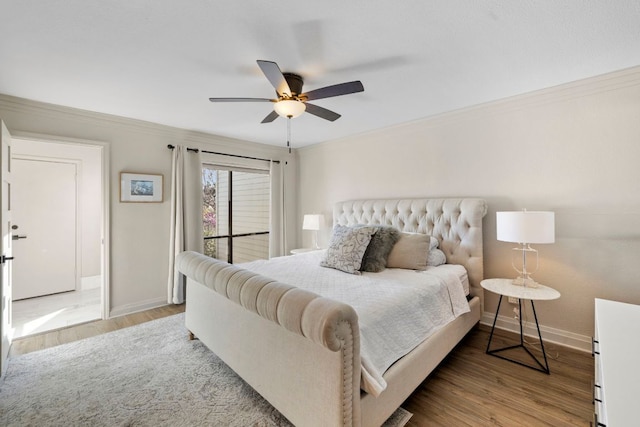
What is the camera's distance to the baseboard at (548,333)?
8.28 ft

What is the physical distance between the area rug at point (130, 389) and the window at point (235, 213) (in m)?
2.05

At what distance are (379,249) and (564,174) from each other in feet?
5.91

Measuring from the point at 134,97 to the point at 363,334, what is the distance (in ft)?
9.92

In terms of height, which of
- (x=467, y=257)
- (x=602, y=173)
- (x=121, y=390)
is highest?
(x=602, y=173)

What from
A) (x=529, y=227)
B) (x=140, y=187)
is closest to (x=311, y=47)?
(x=529, y=227)

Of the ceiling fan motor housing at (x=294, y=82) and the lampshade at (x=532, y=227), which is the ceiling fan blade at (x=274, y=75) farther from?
the lampshade at (x=532, y=227)

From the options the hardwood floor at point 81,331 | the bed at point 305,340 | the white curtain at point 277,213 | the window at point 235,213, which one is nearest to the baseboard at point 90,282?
the hardwood floor at point 81,331

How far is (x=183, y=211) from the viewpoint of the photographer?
3867mm

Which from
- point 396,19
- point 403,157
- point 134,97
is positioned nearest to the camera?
point 396,19

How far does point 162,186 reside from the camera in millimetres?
3744

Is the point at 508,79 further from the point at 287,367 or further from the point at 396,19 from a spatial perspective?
the point at 287,367

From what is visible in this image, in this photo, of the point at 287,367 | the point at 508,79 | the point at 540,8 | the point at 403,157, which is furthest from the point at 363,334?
the point at 403,157

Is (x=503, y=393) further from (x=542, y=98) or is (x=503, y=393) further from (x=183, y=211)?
(x=183, y=211)

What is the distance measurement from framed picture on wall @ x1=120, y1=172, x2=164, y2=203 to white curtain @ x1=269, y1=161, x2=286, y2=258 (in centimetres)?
178
